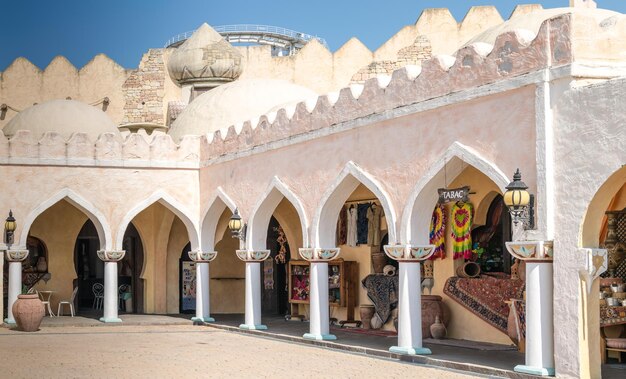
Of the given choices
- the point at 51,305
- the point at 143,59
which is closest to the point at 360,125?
the point at 51,305

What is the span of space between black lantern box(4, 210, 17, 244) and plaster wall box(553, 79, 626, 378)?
37.1ft

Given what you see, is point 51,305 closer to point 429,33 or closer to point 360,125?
point 360,125

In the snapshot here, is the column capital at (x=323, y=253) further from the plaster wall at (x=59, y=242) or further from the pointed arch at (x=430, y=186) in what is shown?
the plaster wall at (x=59, y=242)

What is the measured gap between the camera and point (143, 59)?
28.2 meters

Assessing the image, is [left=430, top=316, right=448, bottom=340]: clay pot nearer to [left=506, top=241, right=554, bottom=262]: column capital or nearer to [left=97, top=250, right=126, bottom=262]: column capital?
[left=506, top=241, right=554, bottom=262]: column capital

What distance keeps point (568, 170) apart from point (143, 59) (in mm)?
19449

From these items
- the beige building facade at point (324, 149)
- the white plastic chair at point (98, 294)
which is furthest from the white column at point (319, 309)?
the white plastic chair at point (98, 294)

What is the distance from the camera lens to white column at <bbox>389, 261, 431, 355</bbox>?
42.1 feet

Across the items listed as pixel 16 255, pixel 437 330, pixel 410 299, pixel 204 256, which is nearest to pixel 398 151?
pixel 410 299

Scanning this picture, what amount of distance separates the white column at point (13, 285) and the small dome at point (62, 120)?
3.18m

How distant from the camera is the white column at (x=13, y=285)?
18859 mm

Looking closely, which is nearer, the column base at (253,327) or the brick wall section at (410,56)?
the column base at (253,327)

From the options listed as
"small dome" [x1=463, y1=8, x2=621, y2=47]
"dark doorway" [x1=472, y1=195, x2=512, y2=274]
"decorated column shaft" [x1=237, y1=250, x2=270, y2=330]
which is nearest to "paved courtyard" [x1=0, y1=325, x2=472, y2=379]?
"decorated column shaft" [x1=237, y1=250, x2=270, y2=330]

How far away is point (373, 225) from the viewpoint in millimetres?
17375
